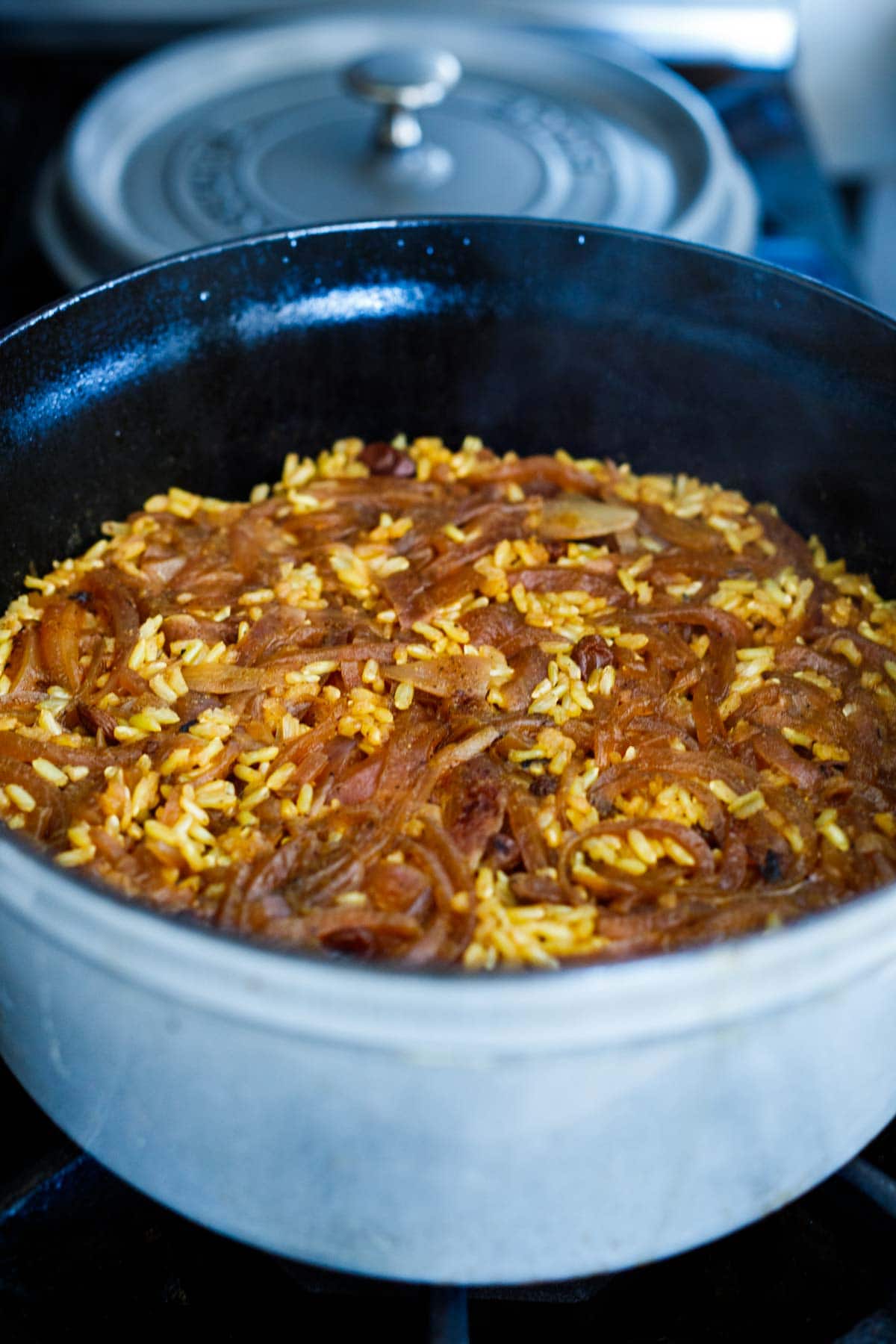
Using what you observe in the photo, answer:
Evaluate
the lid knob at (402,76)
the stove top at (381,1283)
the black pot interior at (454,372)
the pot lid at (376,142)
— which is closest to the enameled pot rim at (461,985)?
the stove top at (381,1283)

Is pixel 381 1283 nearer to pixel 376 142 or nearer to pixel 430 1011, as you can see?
pixel 430 1011

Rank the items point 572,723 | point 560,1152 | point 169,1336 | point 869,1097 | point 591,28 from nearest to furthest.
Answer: point 560,1152, point 869,1097, point 169,1336, point 572,723, point 591,28

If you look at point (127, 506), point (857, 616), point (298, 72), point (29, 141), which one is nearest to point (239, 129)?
point (298, 72)

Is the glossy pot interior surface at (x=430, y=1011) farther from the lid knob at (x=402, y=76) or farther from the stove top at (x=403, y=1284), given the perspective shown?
the lid knob at (x=402, y=76)

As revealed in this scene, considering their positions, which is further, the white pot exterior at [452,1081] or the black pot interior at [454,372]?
the black pot interior at [454,372]

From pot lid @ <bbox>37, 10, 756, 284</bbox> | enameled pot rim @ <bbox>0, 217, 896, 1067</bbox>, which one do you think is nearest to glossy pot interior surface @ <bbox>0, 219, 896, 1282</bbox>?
enameled pot rim @ <bbox>0, 217, 896, 1067</bbox>

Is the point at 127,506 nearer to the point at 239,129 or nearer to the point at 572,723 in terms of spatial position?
the point at 572,723

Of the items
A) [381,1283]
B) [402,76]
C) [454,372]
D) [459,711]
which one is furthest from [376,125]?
[381,1283]

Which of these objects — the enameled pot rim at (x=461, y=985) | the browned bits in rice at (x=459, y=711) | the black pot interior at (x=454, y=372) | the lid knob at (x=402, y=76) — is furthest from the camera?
the lid knob at (x=402, y=76)
